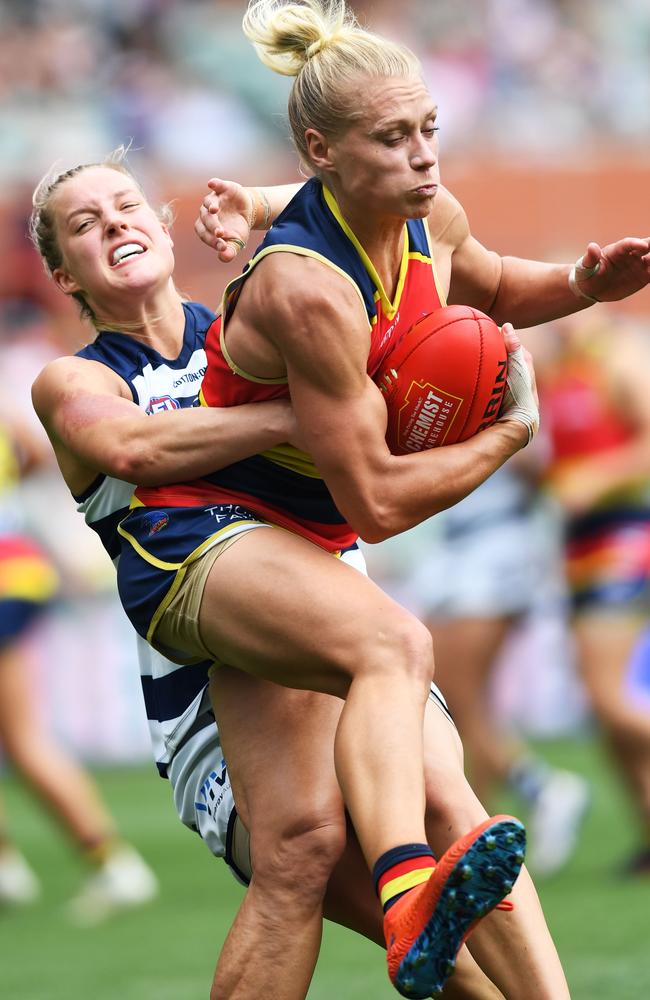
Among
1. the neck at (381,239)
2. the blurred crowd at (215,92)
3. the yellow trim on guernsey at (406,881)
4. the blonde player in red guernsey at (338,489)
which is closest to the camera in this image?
the yellow trim on guernsey at (406,881)

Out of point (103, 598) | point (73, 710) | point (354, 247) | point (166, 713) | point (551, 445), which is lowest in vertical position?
point (73, 710)

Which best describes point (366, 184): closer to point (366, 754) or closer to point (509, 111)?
point (366, 754)

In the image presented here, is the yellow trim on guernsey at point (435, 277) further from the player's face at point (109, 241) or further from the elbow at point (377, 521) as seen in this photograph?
the player's face at point (109, 241)

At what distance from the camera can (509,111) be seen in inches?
576

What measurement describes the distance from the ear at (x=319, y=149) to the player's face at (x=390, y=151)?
1.0 inches

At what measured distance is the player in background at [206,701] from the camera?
380 cm

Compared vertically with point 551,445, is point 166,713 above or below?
below

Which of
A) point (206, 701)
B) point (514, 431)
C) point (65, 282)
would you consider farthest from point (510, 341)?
point (65, 282)

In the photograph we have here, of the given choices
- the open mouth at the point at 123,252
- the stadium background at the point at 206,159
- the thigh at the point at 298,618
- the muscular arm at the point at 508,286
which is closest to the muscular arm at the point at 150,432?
the thigh at the point at 298,618

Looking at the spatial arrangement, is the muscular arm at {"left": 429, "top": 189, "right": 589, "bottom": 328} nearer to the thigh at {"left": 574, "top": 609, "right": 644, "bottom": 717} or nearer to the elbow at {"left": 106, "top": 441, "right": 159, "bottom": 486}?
the elbow at {"left": 106, "top": 441, "right": 159, "bottom": 486}

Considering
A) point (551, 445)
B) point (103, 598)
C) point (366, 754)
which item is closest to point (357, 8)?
point (103, 598)

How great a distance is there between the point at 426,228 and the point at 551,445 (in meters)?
4.05

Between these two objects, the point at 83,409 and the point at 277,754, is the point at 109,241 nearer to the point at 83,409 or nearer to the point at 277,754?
the point at 83,409

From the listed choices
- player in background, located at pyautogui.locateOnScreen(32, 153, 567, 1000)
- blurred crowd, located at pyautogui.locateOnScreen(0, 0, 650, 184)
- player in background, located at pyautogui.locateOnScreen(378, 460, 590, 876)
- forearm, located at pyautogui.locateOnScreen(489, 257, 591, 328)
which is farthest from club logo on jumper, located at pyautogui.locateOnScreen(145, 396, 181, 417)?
blurred crowd, located at pyautogui.locateOnScreen(0, 0, 650, 184)
